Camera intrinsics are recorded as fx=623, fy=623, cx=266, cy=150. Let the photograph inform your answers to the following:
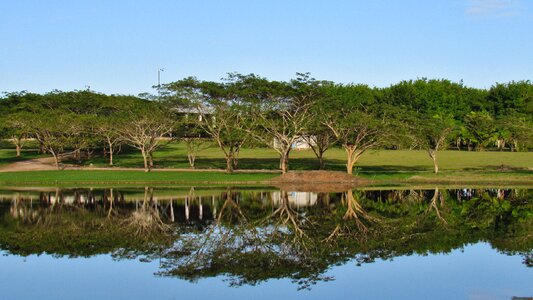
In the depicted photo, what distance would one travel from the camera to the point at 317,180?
6184 centimetres

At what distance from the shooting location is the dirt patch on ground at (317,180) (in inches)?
2384

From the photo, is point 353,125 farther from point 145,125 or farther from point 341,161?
point 341,161

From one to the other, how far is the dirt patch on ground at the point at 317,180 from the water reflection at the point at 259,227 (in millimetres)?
7243

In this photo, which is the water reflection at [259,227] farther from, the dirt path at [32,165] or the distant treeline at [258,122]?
the dirt path at [32,165]

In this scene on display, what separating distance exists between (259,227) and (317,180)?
28.1 m

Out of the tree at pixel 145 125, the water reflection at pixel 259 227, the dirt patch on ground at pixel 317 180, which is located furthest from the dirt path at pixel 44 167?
the water reflection at pixel 259 227

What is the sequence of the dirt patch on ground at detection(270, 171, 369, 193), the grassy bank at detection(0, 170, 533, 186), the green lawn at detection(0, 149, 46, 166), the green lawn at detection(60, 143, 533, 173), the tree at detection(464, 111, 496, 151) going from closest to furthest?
1. the dirt patch on ground at detection(270, 171, 369, 193)
2. the grassy bank at detection(0, 170, 533, 186)
3. the green lawn at detection(60, 143, 533, 173)
4. the green lawn at detection(0, 149, 46, 166)
5. the tree at detection(464, 111, 496, 151)

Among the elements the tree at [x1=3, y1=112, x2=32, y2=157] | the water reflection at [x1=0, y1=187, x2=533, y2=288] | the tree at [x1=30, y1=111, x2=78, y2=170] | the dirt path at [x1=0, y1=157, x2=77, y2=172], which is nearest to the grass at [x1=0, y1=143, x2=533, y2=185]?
the dirt path at [x1=0, y1=157, x2=77, y2=172]

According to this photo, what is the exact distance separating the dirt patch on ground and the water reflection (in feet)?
23.8

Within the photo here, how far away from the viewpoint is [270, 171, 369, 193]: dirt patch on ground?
60.5m

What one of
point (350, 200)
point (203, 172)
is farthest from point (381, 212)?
point (203, 172)

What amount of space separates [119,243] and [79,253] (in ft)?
7.84

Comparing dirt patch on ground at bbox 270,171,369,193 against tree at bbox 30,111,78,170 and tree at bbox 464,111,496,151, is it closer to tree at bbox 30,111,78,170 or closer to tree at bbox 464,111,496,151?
tree at bbox 30,111,78,170

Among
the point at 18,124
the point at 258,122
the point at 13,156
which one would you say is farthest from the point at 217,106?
the point at 13,156
